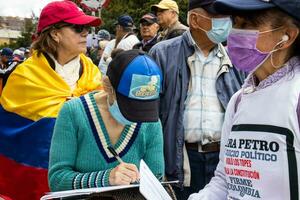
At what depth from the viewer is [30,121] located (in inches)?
163

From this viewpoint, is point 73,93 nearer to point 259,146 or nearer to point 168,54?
point 168,54

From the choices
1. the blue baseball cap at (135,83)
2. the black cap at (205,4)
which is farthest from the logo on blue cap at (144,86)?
the black cap at (205,4)

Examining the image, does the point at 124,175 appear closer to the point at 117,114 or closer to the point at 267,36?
the point at 117,114

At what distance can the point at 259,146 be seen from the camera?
1933mm

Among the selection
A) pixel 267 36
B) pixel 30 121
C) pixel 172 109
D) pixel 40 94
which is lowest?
pixel 30 121

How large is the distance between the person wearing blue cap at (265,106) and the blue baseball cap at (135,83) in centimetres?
50

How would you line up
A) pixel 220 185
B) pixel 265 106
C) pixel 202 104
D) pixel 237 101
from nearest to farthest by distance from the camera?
pixel 265 106 < pixel 237 101 < pixel 220 185 < pixel 202 104

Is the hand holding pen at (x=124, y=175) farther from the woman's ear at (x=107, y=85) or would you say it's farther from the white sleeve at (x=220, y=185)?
the woman's ear at (x=107, y=85)

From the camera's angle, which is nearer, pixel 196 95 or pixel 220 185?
pixel 220 185

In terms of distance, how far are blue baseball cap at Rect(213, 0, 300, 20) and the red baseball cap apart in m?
2.22

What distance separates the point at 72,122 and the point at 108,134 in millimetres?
183

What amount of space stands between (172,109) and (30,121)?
46.1 inches

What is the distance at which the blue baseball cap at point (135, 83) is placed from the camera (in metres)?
2.52

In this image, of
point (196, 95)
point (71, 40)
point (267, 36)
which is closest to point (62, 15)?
point (71, 40)
